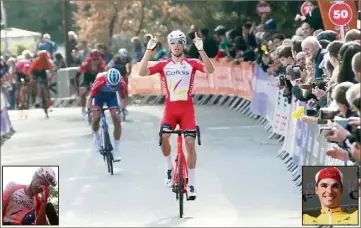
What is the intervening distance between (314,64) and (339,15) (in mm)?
3552

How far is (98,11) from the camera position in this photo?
4941 cm

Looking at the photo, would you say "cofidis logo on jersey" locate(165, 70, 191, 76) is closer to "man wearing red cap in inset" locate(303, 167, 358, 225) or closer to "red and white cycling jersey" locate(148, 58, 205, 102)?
"red and white cycling jersey" locate(148, 58, 205, 102)

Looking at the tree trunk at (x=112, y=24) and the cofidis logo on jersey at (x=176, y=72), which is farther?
the tree trunk at (x=112, y=24)

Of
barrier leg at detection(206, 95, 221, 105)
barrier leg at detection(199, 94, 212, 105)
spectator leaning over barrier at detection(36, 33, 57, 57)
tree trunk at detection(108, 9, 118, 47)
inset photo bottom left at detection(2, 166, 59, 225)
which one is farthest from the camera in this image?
tree trunk at detection(108, 9, 118, 47)

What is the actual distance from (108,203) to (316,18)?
7366 mm

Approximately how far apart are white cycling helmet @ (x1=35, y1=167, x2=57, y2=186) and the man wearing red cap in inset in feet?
8.67

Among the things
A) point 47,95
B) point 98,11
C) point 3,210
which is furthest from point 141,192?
point 98,11

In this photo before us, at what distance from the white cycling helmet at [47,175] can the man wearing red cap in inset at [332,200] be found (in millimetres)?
2643

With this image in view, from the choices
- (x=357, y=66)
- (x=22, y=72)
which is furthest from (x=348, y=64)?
(x=22, y=72)

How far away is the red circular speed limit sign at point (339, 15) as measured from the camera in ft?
67.1

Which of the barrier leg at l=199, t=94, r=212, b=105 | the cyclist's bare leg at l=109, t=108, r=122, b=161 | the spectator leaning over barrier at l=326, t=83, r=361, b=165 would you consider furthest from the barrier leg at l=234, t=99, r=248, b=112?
the spectator leaning over barrier at l=326, t=83, r=361, b=165

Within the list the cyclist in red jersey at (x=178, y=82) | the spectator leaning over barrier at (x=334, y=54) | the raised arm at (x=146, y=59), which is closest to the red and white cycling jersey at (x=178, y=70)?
the cyclist in red jersey at (x=178, y=82)

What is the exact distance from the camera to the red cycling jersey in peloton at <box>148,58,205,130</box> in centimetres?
1628

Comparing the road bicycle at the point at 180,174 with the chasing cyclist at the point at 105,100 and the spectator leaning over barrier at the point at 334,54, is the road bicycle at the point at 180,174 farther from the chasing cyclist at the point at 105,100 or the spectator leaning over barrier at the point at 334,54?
the chasing cyclist at the point at 105,100
